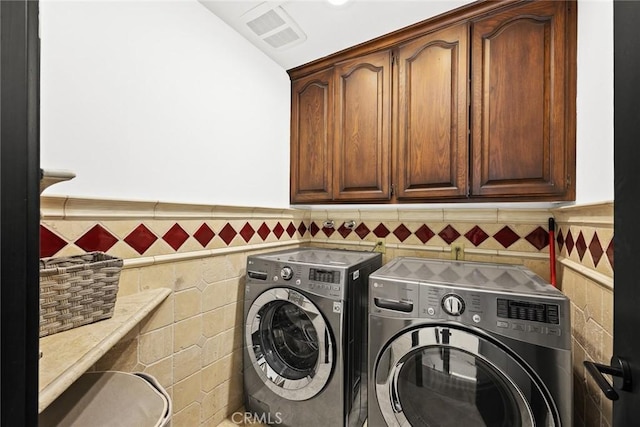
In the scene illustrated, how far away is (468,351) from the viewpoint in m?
0.97

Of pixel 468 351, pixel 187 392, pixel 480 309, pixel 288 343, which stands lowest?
pixel 187 392

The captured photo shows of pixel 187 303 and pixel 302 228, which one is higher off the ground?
pixel 302 228

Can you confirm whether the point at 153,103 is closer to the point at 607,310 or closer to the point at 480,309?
the point at 480,309

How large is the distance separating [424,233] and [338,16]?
1402mm

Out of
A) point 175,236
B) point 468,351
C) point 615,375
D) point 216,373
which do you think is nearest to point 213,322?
point 216,373

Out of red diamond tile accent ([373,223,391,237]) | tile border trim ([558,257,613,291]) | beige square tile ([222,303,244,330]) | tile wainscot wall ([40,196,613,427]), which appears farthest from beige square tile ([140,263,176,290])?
tile border trim ([558,257,613,291])

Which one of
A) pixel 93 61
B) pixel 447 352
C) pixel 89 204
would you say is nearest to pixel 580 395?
pixel 447 352

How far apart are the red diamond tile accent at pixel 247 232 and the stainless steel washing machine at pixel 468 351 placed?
0.86 m

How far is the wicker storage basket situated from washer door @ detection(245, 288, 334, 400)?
75cm

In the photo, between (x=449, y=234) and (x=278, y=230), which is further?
(x=278, y=230)

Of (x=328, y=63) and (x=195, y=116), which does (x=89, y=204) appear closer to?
(x=195, y=116)

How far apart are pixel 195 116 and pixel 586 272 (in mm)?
1847

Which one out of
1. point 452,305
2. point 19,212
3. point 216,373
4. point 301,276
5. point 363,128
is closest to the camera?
point 19,212

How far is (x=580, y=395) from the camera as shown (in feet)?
3.60
